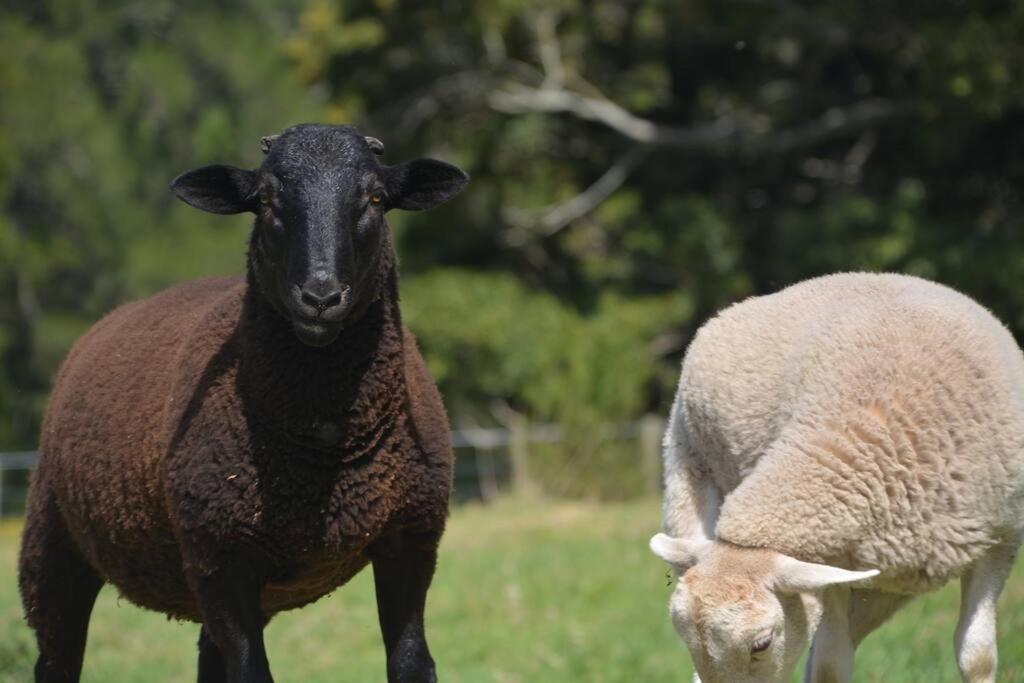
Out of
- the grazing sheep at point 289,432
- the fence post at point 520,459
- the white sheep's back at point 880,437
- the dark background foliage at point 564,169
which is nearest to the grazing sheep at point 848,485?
the white sheep's back at point 880,437

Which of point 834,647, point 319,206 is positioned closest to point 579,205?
point 834,647

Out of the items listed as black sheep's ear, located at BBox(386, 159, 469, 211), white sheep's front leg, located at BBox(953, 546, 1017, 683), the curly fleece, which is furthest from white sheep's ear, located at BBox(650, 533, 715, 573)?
black sheep's ear, located at BBox(386, 159, 469, 211)

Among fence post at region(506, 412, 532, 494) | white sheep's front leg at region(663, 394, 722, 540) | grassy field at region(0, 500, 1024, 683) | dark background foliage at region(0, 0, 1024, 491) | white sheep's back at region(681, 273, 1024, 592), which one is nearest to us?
white sheep's back at region(681, 273, 1024, 592)

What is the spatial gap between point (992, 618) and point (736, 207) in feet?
59.8

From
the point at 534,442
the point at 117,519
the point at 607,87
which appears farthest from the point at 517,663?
the point at 607,87

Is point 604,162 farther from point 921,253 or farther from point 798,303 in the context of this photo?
point 798,303

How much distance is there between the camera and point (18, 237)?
2436cm

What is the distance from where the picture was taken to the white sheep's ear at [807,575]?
4.84 m

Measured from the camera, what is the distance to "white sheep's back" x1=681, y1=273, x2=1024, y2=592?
5.10 m

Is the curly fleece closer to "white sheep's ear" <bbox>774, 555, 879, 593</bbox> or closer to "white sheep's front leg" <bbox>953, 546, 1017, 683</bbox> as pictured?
"white sheep's ear" <bbox>774, 555, 879, 593</bbox>

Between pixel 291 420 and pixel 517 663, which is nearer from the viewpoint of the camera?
pixel 291 420

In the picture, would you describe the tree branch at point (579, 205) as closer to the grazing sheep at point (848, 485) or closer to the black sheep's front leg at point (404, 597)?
the grazing sheep at point (848, 485)

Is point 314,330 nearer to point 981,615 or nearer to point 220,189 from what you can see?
point 220,189

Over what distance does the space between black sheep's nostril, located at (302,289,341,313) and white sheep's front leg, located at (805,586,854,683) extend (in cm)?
212
